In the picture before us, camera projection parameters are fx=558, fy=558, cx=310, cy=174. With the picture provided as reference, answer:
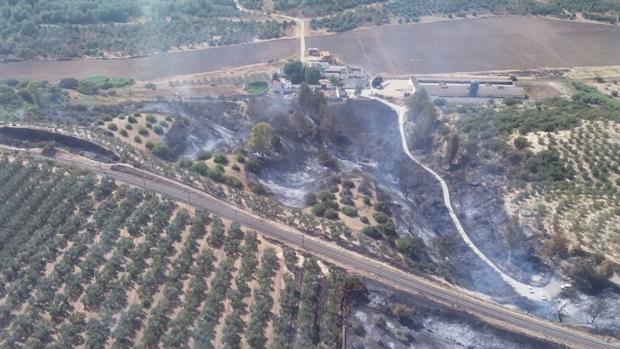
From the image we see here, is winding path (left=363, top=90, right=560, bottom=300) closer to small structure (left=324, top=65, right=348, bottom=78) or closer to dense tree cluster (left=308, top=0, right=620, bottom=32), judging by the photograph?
small structure (left=324, top=65, right=348, bottom=78)

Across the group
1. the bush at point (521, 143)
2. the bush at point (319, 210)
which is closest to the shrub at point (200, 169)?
the bush at point (319, 210)

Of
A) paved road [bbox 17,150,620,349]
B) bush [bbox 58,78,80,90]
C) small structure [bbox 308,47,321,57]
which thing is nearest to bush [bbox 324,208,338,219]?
paved road [bbox 17,150,620,349]

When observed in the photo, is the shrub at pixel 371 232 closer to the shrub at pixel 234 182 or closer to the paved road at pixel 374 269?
the paved road at pixel 374 269

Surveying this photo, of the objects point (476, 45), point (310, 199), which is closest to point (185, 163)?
point (310, 199)

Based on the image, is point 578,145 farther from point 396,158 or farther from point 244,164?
point 244,164

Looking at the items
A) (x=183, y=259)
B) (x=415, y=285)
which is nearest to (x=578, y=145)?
(x=415, y=285)
